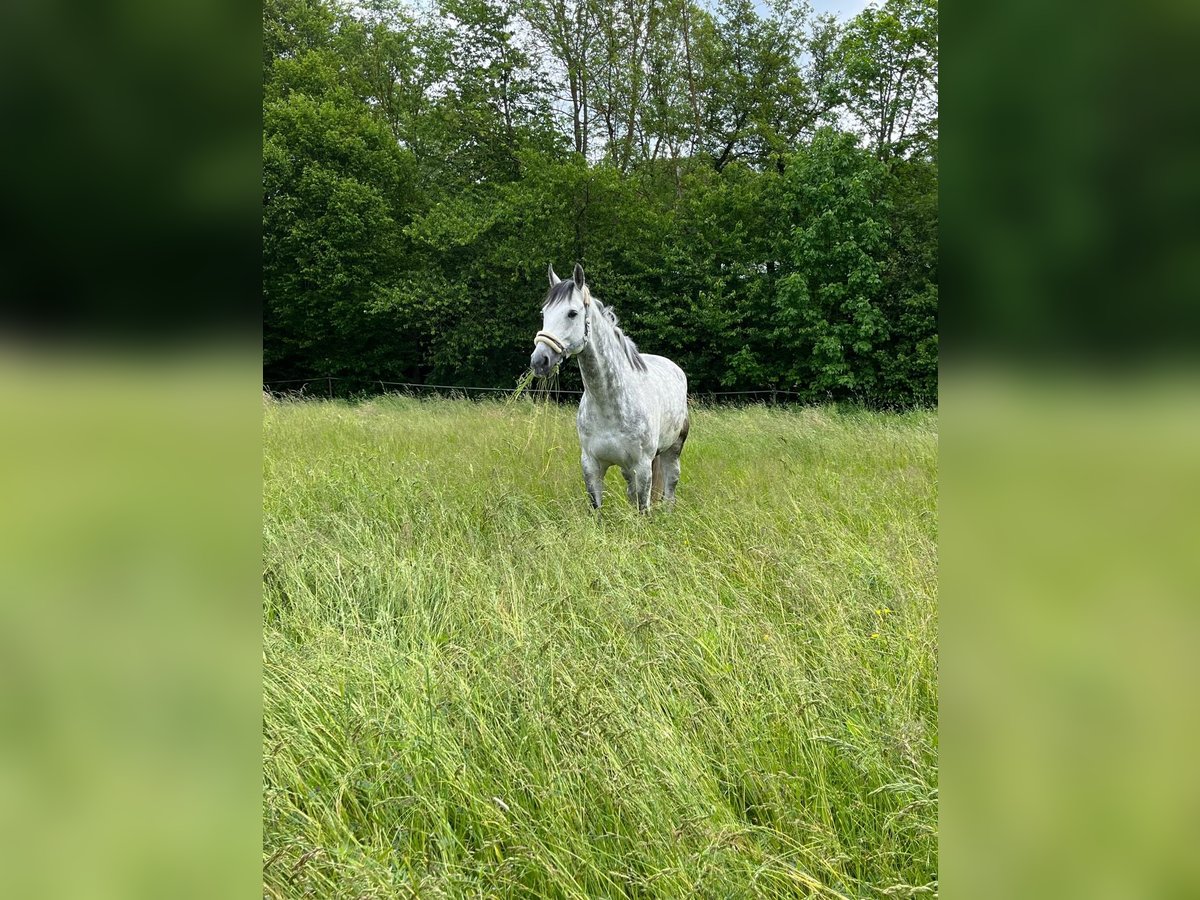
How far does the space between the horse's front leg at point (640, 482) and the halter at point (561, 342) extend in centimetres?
91

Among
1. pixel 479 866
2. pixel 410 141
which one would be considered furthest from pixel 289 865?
pixel 410 141

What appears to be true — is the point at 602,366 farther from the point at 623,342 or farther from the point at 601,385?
the point at 623,342

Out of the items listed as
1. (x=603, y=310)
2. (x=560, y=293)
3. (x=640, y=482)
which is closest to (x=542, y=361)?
(x=560, y=293)

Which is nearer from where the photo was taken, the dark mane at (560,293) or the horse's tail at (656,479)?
the dark mane at (560,293)

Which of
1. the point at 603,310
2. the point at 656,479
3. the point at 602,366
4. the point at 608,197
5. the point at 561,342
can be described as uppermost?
the point at 608,197

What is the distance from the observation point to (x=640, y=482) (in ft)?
14.8

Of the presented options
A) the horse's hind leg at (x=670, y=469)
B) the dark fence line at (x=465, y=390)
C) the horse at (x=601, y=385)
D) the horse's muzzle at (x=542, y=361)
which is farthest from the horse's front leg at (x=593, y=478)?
the dark fence line at (x=465, y=390)

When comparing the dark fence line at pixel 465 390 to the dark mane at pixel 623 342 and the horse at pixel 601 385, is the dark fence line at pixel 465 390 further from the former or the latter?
the horse at pixel 601 385

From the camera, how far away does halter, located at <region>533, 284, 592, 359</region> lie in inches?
150

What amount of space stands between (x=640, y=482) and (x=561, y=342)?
3.82 ft

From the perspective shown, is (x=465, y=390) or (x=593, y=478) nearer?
(x=593, y=478)

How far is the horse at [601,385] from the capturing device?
3915 mm

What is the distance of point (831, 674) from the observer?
7.26ft

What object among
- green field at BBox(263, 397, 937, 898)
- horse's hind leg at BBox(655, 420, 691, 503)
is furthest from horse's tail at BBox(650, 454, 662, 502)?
green field at BBox(263, 397, 937, 898)
